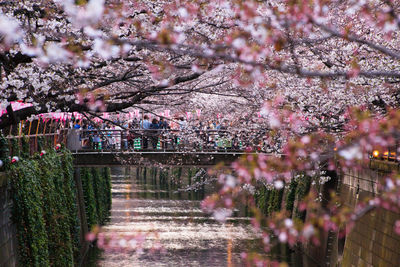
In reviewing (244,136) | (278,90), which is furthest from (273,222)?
(244,136)

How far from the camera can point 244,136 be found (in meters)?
23.2

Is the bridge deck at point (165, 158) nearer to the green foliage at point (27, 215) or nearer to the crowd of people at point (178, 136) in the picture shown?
the crowd of people at point (178, 136)

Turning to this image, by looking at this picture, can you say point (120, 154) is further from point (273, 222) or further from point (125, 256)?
point (273, 222)

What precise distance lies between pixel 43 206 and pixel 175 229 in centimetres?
1607

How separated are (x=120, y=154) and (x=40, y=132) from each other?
13.3 feet

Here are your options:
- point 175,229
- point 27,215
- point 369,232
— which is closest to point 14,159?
point 27,215

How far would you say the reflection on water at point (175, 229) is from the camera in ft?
86.5

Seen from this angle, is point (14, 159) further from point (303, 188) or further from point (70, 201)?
point (303, 188)

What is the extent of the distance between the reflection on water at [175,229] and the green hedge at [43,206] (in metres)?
3.12

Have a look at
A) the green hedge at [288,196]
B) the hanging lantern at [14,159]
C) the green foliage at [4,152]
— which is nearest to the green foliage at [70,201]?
the hanging lantern at [14,159]

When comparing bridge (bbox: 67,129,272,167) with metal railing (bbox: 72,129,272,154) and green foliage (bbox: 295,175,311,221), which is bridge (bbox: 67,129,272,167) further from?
green foliage (bbox: 295,175,311,221)

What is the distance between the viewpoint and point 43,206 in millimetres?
18328

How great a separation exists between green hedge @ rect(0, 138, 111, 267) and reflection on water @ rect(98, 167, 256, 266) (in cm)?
312

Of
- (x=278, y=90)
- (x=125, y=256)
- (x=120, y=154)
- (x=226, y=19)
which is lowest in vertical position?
(x=125, y=256)
